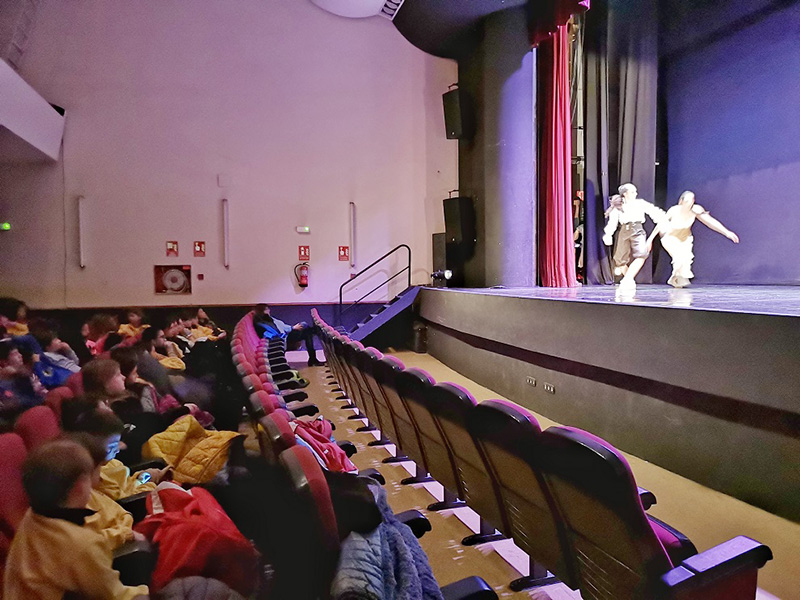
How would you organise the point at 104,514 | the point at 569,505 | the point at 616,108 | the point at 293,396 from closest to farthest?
the point at 569,505
the point at 104,514
the point at 293,396
the point at 616,108

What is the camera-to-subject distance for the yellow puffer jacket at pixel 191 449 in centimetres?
150

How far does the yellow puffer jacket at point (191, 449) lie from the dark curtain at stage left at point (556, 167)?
452 cm

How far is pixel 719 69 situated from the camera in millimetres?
5324

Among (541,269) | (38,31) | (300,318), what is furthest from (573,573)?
(38,31)

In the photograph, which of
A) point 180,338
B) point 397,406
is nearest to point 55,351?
point 180,338

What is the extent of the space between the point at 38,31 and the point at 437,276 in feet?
17.3

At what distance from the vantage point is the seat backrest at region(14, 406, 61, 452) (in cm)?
116

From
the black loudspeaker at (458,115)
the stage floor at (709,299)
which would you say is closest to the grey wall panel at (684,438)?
the stage floor at (709,299)

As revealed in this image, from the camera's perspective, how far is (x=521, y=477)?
3.83 feet

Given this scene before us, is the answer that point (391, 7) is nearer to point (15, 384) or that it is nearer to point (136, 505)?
point (15, 384)

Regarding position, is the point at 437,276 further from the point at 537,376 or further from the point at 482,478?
the point at 482,478


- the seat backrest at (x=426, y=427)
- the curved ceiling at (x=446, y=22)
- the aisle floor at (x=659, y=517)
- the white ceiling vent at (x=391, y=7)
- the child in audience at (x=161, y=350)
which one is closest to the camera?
the aisle floor at (x=659, y=517)

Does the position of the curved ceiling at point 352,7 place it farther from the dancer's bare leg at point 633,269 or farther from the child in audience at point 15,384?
the child in audience at point 15,384

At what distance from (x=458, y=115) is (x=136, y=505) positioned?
16.1ft
